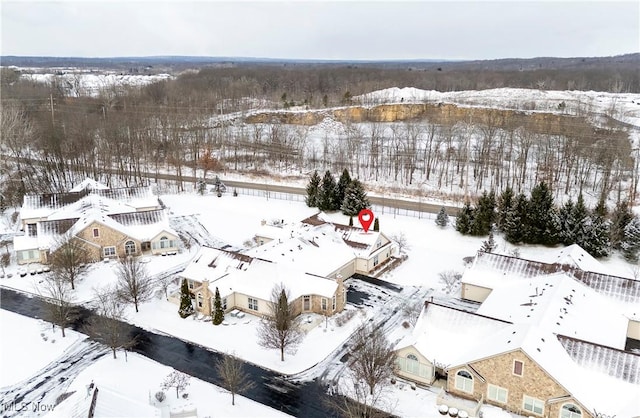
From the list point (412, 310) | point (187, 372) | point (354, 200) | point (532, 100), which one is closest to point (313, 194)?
point (354, 200)

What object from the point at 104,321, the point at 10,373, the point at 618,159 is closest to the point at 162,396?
the point at 104,321

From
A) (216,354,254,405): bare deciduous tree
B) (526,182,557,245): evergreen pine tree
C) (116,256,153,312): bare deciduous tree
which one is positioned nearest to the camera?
(216,354,254,405): bare deciduous tree

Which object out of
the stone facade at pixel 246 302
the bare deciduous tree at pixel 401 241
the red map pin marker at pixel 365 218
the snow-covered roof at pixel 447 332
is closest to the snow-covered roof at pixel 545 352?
the snow-covered roof at pixel 447 332

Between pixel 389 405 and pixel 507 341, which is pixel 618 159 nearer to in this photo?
pixel 507 341

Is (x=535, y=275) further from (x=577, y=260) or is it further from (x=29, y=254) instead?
(x=29, y=254)

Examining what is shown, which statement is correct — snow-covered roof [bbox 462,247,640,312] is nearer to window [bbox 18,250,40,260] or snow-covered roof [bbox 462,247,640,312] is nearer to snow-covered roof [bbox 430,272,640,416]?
snow-covered roof [bbox 430,272,640,416]

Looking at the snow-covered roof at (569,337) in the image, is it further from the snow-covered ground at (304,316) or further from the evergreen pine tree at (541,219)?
the evergreen pine tree at (541,219)

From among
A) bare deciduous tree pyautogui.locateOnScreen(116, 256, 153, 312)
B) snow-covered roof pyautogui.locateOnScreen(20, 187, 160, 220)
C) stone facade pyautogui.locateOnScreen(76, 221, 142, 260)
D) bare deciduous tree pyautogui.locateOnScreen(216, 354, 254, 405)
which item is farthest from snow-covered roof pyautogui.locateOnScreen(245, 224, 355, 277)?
snow-covered roof pyautogui.locateOnScreen(20, 187, 160, 220)
